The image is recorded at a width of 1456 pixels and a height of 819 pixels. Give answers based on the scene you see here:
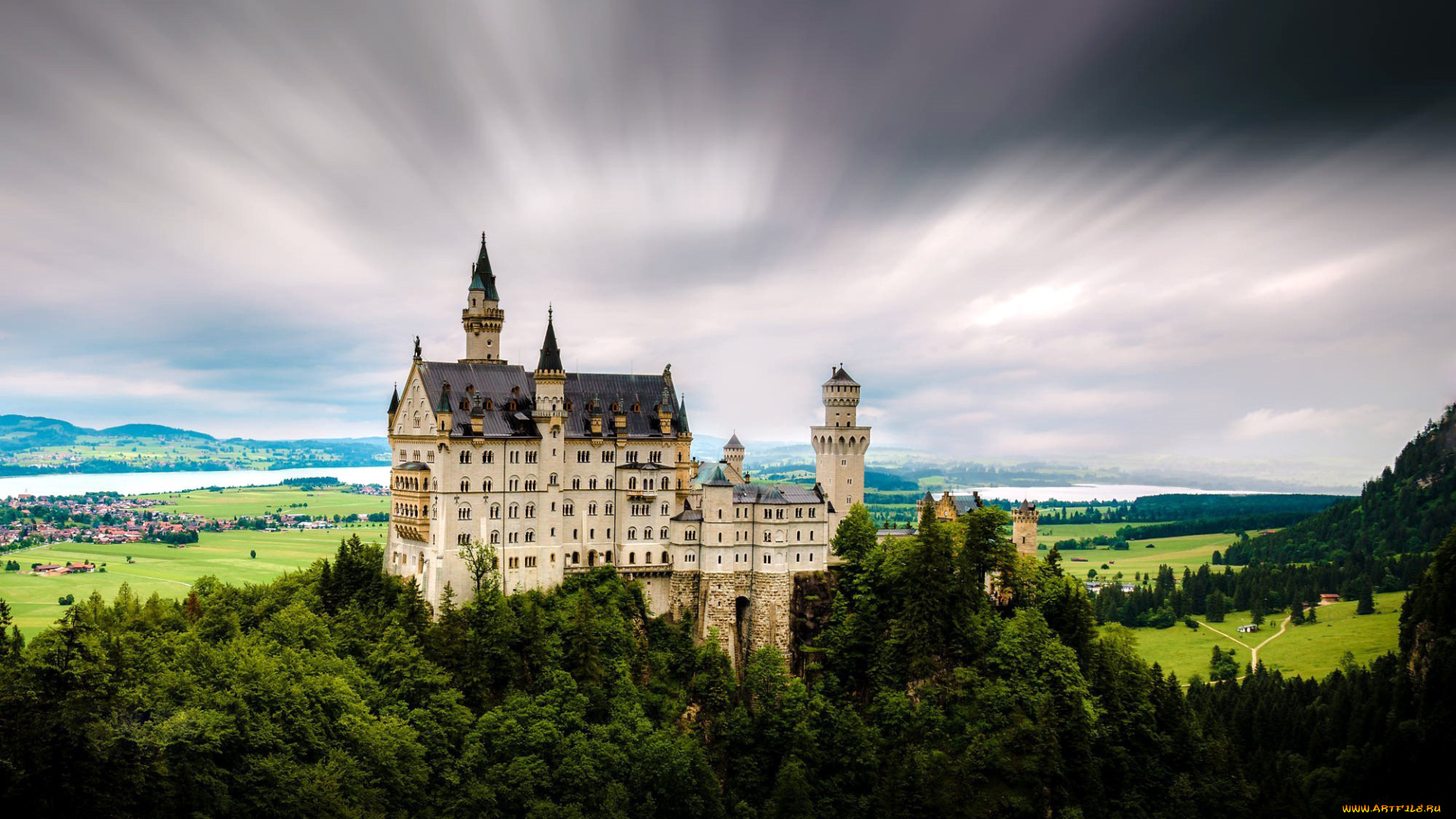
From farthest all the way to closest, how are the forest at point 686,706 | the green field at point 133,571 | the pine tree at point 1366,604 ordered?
the pine tree at point 1366,604 → the green field at point 133,571 → the forest at point 686,706

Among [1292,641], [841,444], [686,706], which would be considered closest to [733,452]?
[841,444]

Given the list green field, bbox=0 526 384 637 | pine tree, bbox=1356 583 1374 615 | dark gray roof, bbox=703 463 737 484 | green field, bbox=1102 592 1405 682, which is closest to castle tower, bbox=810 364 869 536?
dark gray roof, bbox=703 463 737 484

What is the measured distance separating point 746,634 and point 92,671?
48038mm

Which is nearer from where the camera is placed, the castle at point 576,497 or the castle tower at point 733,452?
the castle at point 576,497

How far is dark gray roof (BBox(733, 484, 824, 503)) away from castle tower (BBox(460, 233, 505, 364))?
2383 centimetres

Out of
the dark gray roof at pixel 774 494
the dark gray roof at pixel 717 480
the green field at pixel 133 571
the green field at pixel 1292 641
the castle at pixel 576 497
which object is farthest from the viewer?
the green field at pixel 1292 641

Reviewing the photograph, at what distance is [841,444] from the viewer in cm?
9538

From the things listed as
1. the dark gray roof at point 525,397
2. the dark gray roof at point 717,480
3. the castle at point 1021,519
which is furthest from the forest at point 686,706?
the dark gray roof at point 525,397

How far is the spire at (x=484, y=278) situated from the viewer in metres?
87.4

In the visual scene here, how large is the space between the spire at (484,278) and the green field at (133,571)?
6504 cm

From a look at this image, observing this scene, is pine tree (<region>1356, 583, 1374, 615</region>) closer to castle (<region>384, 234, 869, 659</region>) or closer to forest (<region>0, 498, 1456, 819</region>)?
forest (<region>0, 498, 1456, 819</region>)

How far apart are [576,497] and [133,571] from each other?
360 feet

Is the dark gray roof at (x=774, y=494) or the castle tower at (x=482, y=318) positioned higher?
the castle tower at (x=482, y=318)

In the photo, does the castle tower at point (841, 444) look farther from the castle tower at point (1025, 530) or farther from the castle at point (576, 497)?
the castle tower at point (1025, 530)
